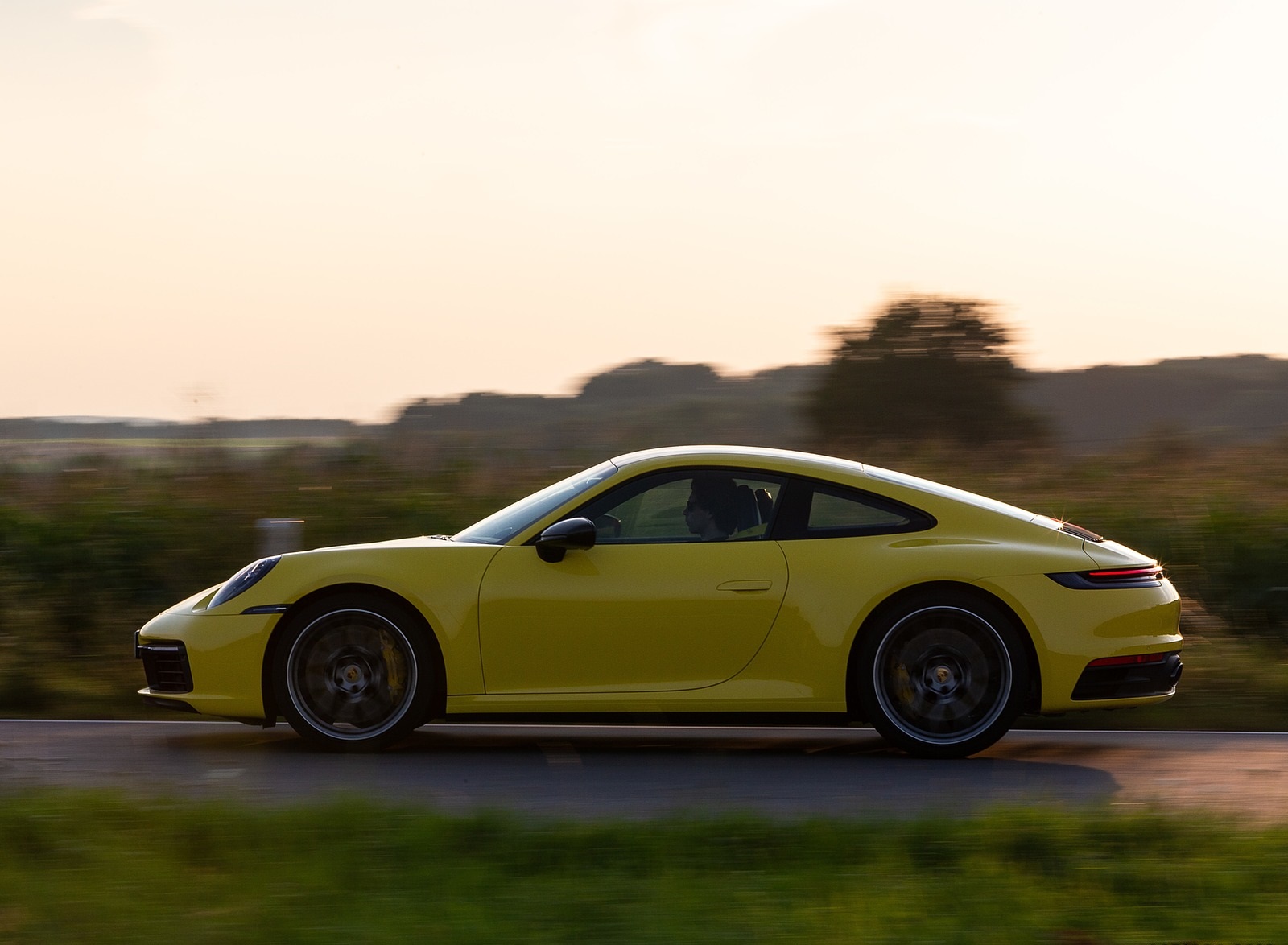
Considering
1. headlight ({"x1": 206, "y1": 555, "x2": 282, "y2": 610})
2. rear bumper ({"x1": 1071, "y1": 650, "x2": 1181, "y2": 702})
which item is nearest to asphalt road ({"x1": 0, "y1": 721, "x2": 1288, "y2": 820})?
rear bumper ({"x1": 1071, "y1": 650, "x2": 1181, "y2": 702})

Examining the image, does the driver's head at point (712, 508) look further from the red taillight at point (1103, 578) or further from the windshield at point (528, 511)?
the red taillight at point (1103, 578)

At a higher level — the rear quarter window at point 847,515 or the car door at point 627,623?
the rear quarter window at point 847,515

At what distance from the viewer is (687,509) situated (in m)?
6.28

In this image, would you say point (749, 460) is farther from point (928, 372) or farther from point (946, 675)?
point (928, 372)

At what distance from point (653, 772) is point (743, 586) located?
88 centimetres

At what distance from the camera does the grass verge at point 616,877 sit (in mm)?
3545

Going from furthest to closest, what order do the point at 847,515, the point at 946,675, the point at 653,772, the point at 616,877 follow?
1. the point at 847,515
2. the point at 946,675
3. the point at 653,772
4. the point at 616,877

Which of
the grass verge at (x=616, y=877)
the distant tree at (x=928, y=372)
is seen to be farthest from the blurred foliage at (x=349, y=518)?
the distant tree at (x=928, y=372)

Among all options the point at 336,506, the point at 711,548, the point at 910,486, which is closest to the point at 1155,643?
the point at 910,486

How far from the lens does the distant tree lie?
19.2 metres

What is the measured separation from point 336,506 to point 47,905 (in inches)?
298

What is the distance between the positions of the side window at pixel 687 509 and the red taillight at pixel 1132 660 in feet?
5.06

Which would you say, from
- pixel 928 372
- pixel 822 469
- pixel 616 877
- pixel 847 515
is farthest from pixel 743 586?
pixel 928 372

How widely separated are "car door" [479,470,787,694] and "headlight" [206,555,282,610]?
3.38ft
